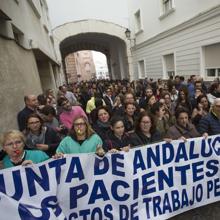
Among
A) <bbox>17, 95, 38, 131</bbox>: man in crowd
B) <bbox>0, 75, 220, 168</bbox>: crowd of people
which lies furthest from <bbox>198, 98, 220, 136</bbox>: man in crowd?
<bbox>17, 95, 38, 131</bbox>: man in crowd

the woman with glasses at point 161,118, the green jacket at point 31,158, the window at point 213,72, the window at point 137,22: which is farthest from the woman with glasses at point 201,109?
the window at point 137,22

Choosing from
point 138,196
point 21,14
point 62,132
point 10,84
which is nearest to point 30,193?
point 138,196

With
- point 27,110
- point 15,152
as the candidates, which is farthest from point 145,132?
point 27,110

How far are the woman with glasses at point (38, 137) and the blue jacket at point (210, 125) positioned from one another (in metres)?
2.16

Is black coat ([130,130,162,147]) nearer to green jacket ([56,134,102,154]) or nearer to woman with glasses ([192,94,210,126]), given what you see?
green jacket ([56,134,102,154])

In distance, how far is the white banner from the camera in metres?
2.62

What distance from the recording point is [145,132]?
3.58 meters

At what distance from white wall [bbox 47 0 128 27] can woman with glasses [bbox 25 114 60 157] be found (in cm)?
1529

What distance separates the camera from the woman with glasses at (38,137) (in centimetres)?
351

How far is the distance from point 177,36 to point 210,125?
8629 mm

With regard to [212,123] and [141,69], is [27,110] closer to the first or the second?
[212,123]

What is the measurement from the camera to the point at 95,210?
9.42 ft

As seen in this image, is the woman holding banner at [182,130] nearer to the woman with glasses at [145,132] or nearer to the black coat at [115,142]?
the woman with glasses at [145,132]

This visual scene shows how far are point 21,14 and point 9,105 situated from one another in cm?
430
